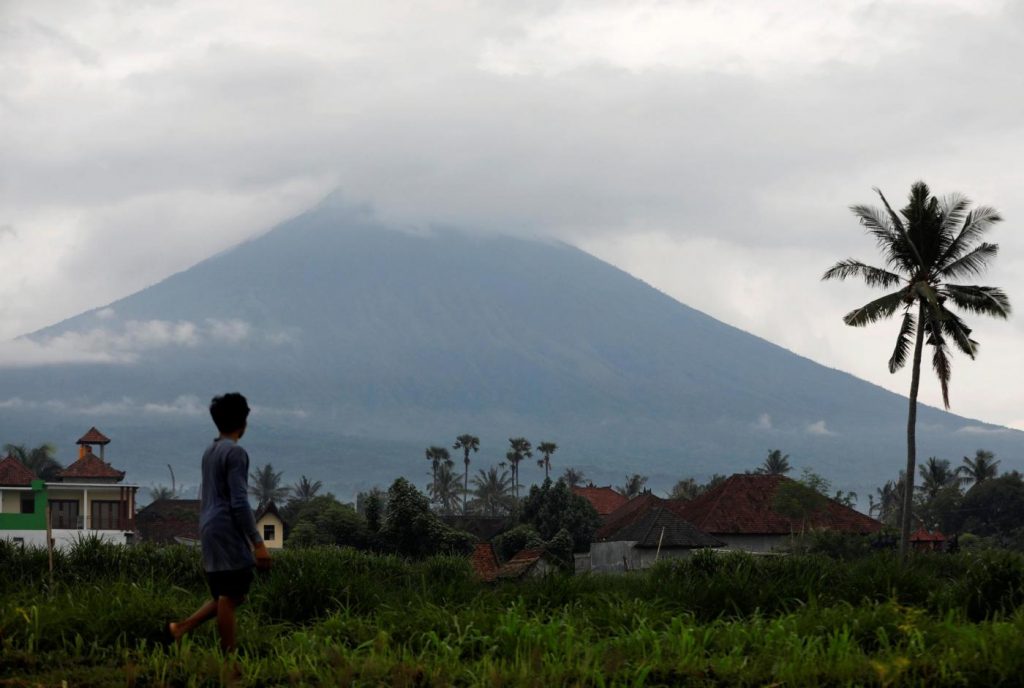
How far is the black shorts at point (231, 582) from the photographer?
1207 cm

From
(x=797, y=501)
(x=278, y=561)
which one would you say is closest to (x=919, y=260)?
(x=797, y=501)

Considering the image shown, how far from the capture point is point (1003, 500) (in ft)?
373

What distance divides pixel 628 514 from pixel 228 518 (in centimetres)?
7991

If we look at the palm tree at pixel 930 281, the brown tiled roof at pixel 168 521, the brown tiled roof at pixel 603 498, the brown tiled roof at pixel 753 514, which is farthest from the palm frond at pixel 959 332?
the brown tiled roof at pixel 603 498

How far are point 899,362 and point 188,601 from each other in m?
38.2

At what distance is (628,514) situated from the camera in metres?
90.9

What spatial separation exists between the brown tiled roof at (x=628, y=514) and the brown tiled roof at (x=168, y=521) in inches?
1104

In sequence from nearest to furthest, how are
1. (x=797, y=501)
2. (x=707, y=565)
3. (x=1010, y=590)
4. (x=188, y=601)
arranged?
(x=188, y=601)
(x=1010, y=590)
(x=707, y=565)
(x=797, y=501)

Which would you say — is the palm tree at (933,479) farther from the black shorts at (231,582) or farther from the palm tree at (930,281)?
the black shorts at (231,582)

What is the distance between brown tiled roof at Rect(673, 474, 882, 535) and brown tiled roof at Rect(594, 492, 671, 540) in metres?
3.35

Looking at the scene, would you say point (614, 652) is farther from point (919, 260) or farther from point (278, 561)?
point (919, 260)

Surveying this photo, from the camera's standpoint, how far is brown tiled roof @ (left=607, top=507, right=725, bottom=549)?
67.4 m

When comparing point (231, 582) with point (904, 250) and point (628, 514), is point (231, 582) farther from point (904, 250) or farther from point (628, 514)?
point (628, 514)

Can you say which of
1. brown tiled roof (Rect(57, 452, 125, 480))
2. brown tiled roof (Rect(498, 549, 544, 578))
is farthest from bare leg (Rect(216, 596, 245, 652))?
brown tiled roof (Rect(57, 452, 125, 480))
